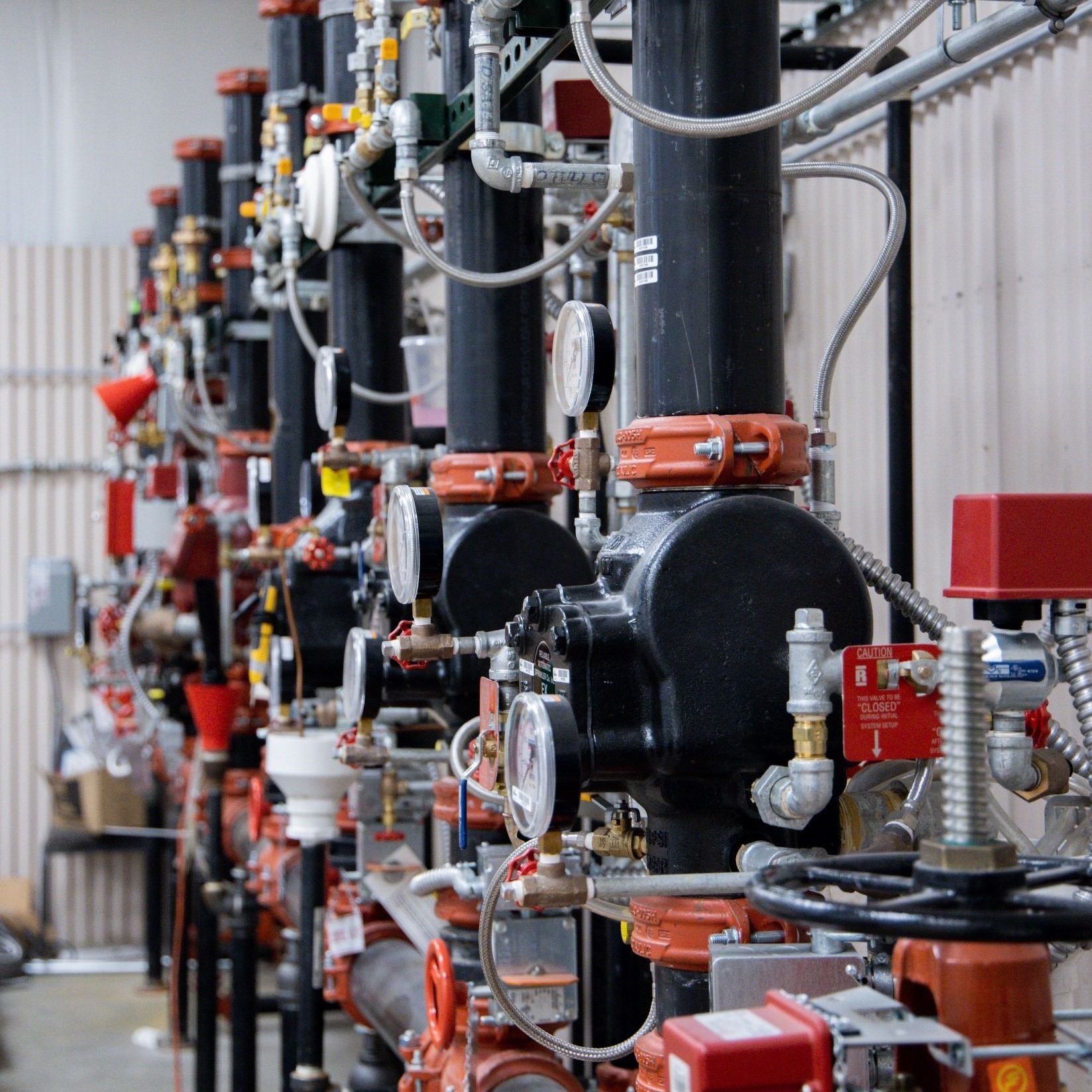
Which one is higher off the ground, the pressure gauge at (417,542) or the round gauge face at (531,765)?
the pressure gauge at (417,542)

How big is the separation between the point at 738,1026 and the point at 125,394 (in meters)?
4.67

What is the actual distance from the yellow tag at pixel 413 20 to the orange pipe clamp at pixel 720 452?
1201mm

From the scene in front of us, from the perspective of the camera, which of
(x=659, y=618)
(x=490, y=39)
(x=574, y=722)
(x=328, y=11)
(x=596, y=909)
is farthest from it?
(x=328, y=11)

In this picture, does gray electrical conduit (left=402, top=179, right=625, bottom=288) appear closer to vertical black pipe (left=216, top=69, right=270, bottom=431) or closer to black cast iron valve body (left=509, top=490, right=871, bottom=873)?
black cast iron valve body (left=509, top=490, right=871, bottom=873)

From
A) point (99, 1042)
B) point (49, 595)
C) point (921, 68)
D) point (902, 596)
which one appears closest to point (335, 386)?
point (921, 68)

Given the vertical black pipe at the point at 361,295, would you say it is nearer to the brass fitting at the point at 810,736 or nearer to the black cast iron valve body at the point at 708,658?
the black cast iron valve body at the point at 708,658

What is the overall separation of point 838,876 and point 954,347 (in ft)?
5.62

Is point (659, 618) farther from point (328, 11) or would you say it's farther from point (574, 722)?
point (328, 11)

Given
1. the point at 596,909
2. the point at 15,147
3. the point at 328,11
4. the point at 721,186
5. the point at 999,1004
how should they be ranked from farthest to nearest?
the point at 15,147 → the point at 328,11 → the point at 596,909 → the point at 721,186 → the point at 999,1004

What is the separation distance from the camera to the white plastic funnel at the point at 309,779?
10.5ft

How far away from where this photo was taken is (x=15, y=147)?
24.8 ft

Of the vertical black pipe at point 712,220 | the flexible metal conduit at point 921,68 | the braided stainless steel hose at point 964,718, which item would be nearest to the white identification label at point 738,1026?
the braided stainless steel hose at point 964,718

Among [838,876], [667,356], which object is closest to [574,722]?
[838,876]

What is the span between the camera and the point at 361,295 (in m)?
3.30
